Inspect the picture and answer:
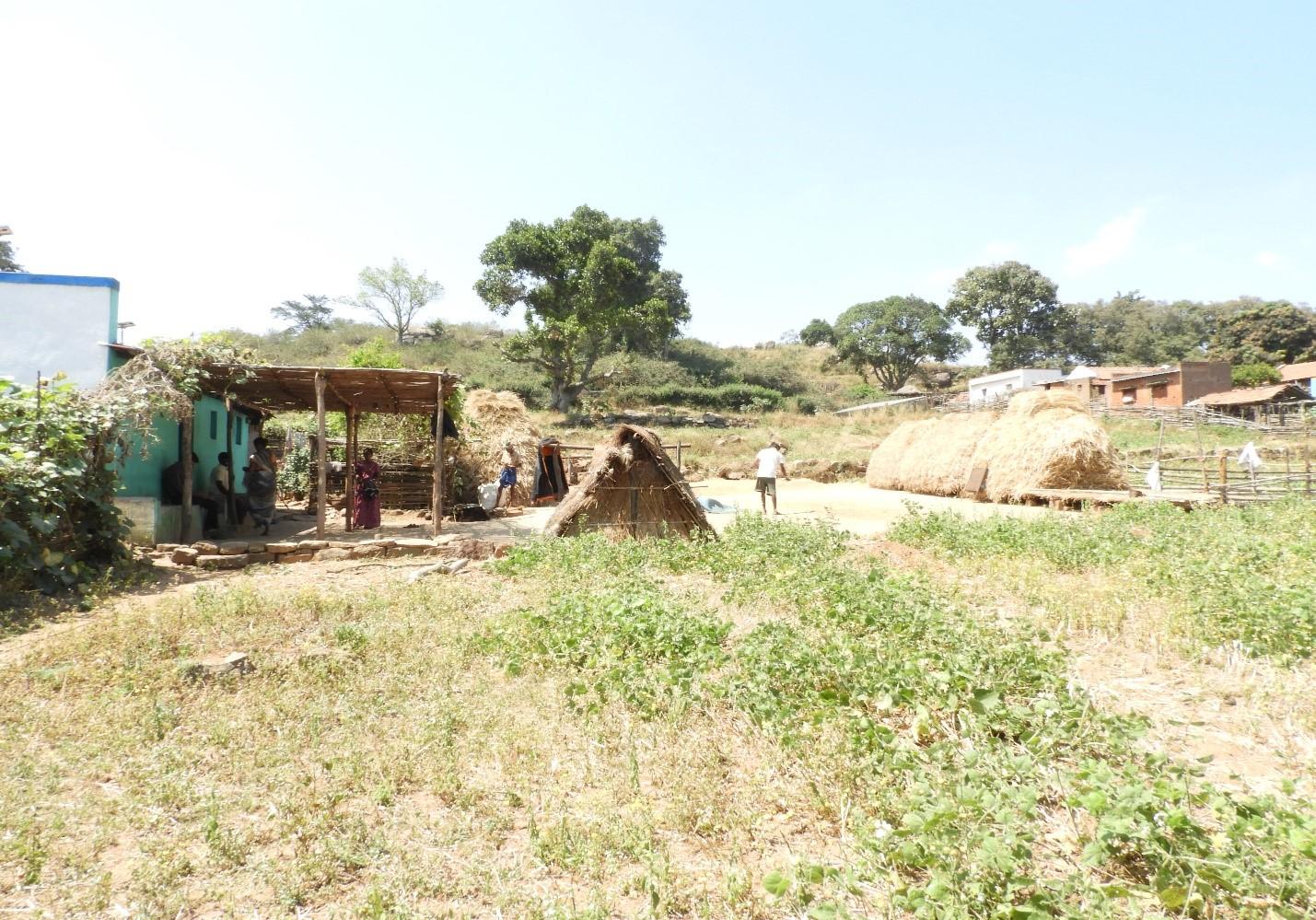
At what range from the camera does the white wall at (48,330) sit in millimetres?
9336

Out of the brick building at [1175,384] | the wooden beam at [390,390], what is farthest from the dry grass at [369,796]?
the brick building at [1175,384]

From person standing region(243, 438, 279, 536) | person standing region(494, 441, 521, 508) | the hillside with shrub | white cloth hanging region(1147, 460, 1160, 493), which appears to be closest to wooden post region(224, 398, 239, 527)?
person standing region(243, 438, 279, 536)

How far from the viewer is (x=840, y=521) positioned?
12.9m

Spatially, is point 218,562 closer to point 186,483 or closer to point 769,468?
point 186,483

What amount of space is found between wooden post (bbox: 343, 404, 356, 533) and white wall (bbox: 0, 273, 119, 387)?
399cm

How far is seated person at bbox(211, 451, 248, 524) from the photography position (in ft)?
36.6

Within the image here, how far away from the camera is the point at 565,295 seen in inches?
1321

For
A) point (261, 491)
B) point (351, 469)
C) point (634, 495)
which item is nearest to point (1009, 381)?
point (634, 495)

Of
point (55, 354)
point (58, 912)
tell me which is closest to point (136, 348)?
point (55, 354)

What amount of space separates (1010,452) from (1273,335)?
38963 millimetres

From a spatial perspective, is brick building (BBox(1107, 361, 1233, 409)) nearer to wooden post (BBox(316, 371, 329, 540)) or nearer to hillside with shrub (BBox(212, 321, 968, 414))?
hillside with shrub (BBox(212, 321, 968, 414))

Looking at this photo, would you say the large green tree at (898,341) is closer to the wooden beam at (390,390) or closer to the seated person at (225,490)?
the wooden beam at (390,390)

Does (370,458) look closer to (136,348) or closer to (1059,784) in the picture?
(136,348)

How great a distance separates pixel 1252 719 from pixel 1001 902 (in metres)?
2.31
